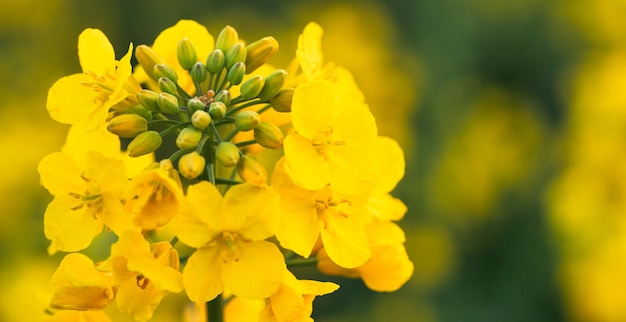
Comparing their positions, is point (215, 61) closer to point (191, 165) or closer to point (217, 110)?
point (217, 110)

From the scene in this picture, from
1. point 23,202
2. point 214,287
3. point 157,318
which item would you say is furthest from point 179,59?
point 23,202

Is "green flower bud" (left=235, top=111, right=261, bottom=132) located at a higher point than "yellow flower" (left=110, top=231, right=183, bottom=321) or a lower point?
higher

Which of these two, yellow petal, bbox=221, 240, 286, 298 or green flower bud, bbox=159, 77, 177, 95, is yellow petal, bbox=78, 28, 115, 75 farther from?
yellow petal, bbox=221, 240, 286, 298

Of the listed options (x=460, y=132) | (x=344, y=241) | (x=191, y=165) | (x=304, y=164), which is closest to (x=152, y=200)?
(x=191, y=165)

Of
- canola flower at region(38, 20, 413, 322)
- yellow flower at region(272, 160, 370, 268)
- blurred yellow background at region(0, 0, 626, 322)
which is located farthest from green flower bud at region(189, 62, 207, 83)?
blurred yellow background at region(0, 0, 626, 322)

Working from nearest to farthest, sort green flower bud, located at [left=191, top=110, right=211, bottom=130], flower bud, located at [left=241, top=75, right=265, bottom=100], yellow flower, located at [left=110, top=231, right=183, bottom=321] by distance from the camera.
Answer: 1. yellow flower, located at [left=110, top=231, right=183, bottom=321]
2. green flower bud, located at [left=191, top=110, right=211, bottom=130]
3. flower bud, located at [left=241, top=75, right=265, bottom=100]

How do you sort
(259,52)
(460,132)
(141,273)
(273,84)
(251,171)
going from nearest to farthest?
(141,273) < (251,171) < (273,84) < (259,52) < (460,132)

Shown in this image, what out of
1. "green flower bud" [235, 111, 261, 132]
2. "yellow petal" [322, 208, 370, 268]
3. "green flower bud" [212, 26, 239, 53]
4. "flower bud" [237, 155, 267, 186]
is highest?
"green flower bud" [212, 26, 239, 53]
